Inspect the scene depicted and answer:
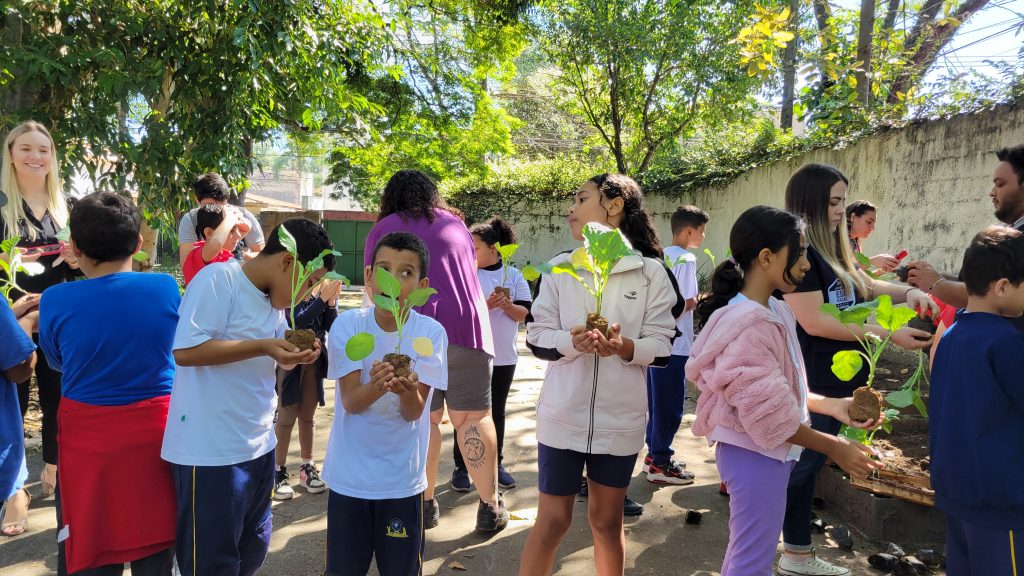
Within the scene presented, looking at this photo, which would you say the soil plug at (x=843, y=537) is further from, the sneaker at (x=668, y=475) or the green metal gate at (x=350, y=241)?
the green metal gate at (x=350, y=241)

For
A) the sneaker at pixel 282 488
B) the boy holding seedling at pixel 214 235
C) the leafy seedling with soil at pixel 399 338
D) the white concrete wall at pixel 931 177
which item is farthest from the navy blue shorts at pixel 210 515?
the white concrete wall at pixel 931 177

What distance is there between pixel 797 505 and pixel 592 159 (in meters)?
18.9

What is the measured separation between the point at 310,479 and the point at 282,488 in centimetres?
19

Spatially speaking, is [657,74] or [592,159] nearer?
[657,74]

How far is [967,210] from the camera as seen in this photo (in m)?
6.19

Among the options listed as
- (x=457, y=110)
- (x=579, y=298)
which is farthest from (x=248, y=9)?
(x=457, y=110)

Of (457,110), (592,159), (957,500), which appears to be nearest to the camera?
(957,500)

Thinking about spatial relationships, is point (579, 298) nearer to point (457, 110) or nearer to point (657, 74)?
point (657, 74)

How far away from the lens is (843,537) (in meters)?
3.68

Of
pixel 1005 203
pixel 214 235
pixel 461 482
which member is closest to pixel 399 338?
pixel 461 482

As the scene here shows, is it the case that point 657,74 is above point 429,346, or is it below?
above

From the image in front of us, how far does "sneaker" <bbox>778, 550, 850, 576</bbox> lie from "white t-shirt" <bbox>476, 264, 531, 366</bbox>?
2.00 m

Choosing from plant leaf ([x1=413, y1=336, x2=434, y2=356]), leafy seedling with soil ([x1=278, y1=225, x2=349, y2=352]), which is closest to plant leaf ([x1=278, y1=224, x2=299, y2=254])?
leafy seedling with soil ([x1=278, y1=225, x2=349, y2=352])

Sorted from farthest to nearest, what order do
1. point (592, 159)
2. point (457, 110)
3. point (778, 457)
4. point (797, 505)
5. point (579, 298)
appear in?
point (592, 159)
point (457, 110)
point (797, 505)
point (579, 298)
point (778, 457)
